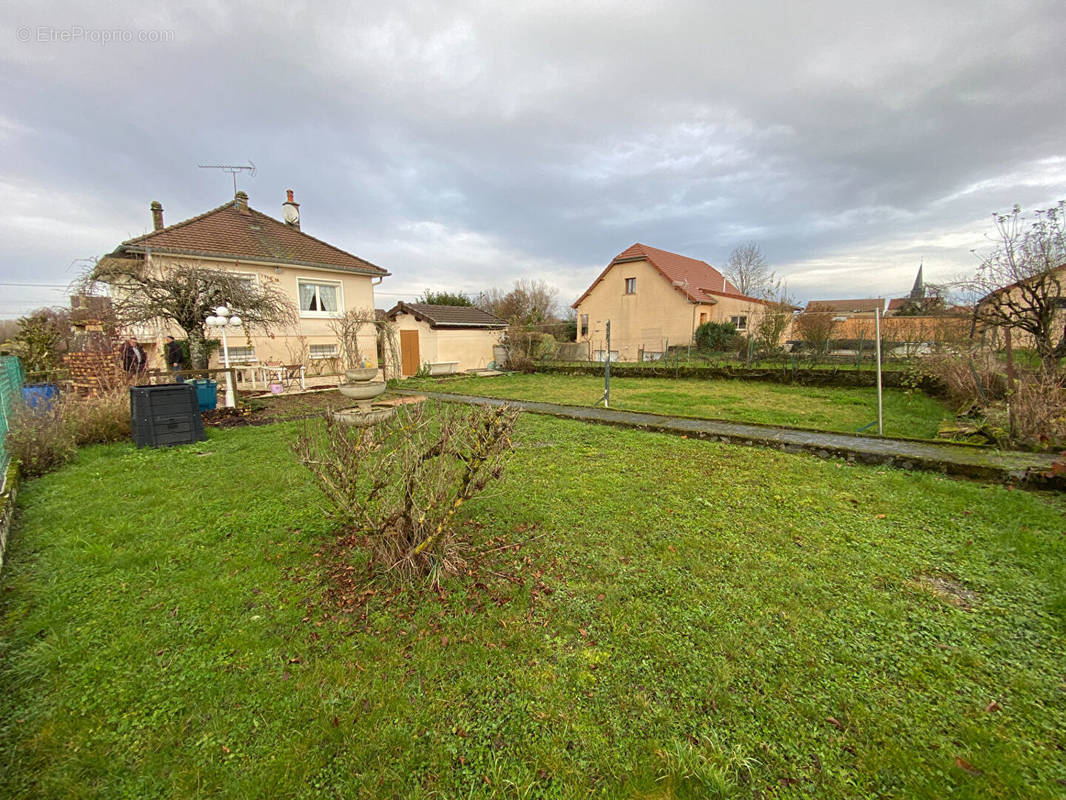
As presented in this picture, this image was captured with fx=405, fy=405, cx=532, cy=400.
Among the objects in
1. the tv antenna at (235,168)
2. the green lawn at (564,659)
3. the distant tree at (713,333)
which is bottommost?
the green lawn at (564,659)

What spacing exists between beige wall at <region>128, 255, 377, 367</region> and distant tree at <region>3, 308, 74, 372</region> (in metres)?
3.76

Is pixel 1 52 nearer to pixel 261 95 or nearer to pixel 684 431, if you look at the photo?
pixel 261 95

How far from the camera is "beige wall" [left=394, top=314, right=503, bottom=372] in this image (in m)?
18.0

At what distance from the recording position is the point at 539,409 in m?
9.25

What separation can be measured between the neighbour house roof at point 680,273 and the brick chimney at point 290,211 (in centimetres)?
1678

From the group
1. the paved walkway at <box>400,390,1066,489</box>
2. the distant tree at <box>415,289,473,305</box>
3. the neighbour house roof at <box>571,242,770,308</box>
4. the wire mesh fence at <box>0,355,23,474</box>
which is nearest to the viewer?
the paved walkway at <box>400,390,1066,489</box>

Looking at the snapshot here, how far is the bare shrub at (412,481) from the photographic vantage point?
107 inches

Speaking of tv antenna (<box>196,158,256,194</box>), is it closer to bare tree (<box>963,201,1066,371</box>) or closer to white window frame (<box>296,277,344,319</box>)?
white window frame (<box>296,277,344,319</box>)

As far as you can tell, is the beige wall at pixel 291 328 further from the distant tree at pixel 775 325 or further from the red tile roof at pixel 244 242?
the distant tree at pixel 775 325

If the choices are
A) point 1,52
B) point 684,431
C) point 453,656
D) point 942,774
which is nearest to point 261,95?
point 1,52

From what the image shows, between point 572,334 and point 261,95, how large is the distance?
72.2 ft

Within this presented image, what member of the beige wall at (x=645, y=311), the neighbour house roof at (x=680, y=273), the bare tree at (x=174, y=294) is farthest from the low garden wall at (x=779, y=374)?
the bare tree at (x=174, y=294)

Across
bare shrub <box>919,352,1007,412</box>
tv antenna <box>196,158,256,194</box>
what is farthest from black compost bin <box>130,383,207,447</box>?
bare shrub <box>919,352,1007,412</box>

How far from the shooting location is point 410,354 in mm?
18156
